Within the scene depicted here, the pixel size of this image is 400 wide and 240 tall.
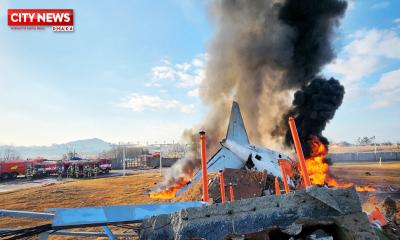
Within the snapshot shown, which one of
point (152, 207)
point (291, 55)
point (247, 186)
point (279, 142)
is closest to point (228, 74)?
point (291, 55)

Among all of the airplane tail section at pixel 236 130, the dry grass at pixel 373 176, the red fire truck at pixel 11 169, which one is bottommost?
the dry grass at pixel 373 176

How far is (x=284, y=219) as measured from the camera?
329cm

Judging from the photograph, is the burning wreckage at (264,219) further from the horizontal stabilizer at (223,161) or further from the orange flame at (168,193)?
the orange flame at (168,193)

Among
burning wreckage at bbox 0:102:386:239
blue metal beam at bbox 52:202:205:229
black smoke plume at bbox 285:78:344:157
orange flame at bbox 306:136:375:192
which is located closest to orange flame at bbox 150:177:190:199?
orange flame at bbox 306:136:375:192

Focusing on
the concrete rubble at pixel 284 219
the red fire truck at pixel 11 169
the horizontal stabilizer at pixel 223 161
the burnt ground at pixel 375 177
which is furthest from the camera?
the red fire truck at pixel 11 169

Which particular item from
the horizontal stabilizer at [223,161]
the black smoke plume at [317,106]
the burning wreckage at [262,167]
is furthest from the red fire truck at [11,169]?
the black smoke plume at [317,106]

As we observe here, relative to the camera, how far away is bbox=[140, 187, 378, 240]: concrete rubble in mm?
3230

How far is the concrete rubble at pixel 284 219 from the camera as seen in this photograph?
10.6 feet

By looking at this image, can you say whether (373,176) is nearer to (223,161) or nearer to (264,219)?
(223,161)

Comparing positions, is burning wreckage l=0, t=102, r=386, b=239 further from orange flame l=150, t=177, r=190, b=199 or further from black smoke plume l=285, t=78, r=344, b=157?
black smoke plume l=285, t=78, r=344, b=157

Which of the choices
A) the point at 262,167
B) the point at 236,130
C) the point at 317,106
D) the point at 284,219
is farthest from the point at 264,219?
the point at 317,106

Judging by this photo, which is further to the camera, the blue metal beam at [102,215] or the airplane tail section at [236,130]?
the airplane tail section at [236,130]

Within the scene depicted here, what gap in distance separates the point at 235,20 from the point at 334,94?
12.0 meters

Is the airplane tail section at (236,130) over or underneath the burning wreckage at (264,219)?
over
